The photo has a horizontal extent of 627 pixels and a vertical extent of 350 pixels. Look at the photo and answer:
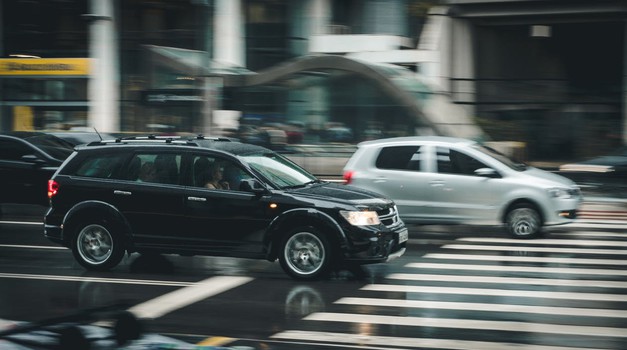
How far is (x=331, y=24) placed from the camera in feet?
121

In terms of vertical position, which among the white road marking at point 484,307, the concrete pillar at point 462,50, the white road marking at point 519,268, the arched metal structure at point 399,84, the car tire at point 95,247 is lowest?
the white road marking at point 484,307

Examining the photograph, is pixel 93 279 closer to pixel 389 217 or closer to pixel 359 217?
pixel 359 217

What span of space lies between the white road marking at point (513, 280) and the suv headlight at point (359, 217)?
820mm

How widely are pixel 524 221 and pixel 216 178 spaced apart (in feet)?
19.0

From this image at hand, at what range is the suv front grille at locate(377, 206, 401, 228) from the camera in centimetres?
1146

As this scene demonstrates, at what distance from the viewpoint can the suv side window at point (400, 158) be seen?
1580 centimetres

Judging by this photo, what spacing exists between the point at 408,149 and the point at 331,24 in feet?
71.3

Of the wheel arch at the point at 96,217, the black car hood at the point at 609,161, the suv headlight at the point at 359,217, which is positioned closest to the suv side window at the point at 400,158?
the suv headlight at the point at 359,217

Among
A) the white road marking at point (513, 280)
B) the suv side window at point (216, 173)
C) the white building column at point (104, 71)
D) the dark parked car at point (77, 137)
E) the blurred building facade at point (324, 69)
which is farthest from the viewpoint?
the white building column at point (104, 71)

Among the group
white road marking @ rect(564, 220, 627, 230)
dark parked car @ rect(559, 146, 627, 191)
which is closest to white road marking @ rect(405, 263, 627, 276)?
white road marking @ rect(564, 220, 627, 230)

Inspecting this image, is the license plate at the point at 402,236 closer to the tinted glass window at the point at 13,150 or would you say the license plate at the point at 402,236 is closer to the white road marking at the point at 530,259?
the white road marking at the point at 530,259

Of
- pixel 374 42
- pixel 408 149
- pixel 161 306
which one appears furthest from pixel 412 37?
pixel 161 306

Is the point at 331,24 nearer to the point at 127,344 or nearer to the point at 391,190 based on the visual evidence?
the point at 391,190

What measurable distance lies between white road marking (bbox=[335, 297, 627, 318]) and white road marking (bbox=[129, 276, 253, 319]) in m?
1.51
